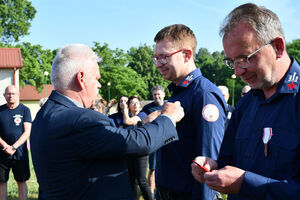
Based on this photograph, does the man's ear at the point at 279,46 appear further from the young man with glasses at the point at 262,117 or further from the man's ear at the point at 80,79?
the man's ear at the point at 80,79

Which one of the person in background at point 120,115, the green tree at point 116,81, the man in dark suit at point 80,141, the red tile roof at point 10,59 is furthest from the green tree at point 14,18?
the man in dark suit at point 80,141

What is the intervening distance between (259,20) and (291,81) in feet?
1.28

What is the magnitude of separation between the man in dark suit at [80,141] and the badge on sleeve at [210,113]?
15.1 inches

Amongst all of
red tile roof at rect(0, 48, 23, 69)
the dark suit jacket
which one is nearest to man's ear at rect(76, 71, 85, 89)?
the dark suit jacket

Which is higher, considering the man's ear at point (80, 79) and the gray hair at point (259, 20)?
the gray hair at point (259, 20)

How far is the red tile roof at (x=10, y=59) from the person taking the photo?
27.3 metres

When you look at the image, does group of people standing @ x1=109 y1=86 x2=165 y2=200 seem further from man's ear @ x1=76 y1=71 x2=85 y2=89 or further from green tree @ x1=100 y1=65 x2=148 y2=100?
green tree @ x1=100 y1=65 x2=148 y2=100

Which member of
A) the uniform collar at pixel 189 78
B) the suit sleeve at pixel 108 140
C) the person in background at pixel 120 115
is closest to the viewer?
the suit sleeve at pixel 108 140

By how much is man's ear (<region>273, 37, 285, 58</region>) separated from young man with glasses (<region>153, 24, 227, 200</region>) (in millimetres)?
870

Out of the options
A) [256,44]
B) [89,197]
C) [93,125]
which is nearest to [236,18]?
[256,44]

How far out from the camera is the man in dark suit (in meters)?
2.02

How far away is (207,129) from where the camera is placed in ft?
8.32

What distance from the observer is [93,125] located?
2.02 m

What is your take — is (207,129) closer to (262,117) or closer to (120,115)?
(262,117)
